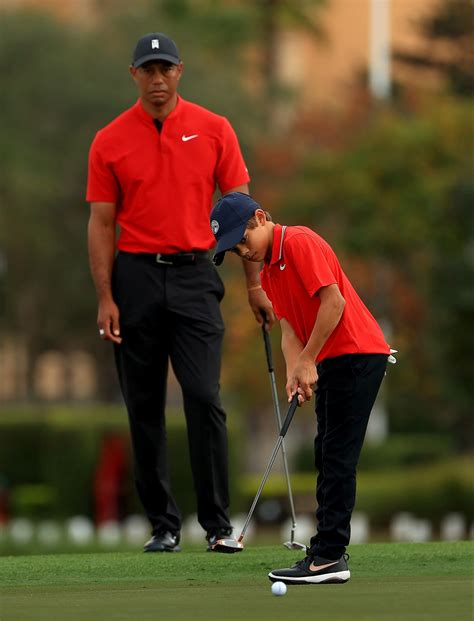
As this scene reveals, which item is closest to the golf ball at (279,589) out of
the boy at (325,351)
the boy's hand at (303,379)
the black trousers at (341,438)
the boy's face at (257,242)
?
the boy at (325,351)

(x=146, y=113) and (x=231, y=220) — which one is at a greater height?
(x=146, y=113)

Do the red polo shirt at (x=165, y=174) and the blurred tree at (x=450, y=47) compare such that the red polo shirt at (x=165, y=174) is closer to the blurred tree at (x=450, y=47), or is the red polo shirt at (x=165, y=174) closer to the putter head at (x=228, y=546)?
the putter head at (x=228, y=546)

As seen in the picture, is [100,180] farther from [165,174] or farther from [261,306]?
[261,306]

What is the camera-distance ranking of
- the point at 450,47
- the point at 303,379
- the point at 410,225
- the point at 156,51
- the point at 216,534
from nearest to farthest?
the point at 303,379 → the point at 156,51 → the point at 216,534 → the point at 410,225 → the point at 450,47

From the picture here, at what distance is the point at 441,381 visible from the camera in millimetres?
31078

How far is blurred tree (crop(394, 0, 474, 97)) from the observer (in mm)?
42344

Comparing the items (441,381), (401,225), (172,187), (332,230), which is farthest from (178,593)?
(332,230)

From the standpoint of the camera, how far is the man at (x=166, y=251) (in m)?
8.66

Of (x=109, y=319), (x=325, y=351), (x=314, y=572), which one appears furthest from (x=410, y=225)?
(x=314, y=572)

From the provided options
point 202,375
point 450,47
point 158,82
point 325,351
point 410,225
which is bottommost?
point 202,375

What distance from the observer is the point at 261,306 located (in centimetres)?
890

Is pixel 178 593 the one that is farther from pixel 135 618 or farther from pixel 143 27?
pixel 143 27

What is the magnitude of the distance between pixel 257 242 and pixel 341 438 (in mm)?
834

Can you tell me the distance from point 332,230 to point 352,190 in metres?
2.50
